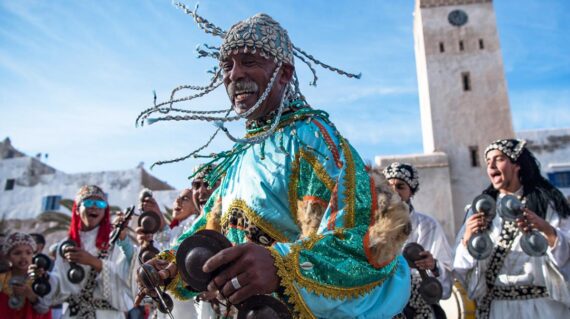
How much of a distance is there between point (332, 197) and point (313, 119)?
470mm

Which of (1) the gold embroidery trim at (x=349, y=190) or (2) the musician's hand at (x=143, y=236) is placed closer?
(1) the gold embroidery trim at (x=349, y=190)

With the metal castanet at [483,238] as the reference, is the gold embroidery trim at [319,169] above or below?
above

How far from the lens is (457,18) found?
3119cm

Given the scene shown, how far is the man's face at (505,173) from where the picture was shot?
462cm

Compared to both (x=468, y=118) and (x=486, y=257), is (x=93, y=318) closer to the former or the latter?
(x=486, y=257)

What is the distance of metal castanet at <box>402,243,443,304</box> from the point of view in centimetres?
424

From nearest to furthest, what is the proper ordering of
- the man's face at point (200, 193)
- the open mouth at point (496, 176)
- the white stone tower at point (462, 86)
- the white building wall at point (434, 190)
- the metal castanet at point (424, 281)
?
1. the metal castanet at point (424, 281)
2. the open mouth at point (496, 176)
3. the man's face at point (200, 193)
4. the white building wall at point (434, 190)
5. the white stone tower at point (462, 86)

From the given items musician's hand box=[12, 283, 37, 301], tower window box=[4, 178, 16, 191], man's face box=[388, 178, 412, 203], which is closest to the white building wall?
man's face box=[388, 178, 412, 203]

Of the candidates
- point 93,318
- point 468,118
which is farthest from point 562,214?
point 468,118

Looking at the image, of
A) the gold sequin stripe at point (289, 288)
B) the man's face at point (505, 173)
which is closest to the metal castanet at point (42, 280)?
the man's face at point (505, 173)

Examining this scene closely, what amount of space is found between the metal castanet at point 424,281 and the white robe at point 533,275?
0.47m

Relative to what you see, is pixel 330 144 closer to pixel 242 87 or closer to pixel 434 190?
pixel 242 87

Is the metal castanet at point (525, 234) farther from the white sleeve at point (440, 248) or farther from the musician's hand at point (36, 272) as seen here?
the musician's hand at point (36, 272)

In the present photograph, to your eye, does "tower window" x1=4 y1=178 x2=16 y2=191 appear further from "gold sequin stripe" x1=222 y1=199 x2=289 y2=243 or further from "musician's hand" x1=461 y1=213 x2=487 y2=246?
"gold sequin stripe" x1=222 y1=199 x2=289 y2=243
